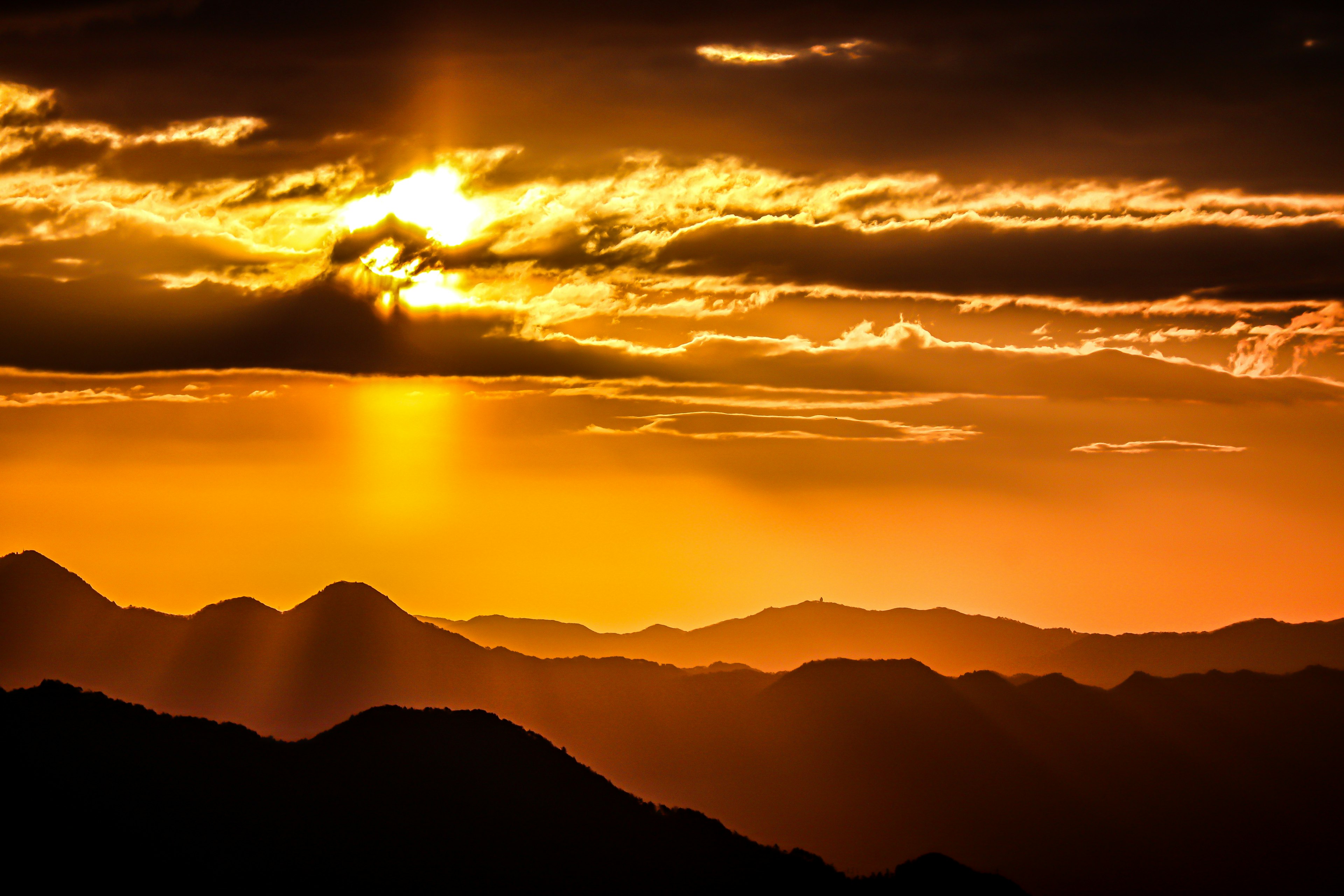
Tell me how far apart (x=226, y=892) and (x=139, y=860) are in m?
13.5

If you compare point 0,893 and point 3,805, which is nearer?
point 0,893

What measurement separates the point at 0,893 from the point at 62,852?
10.6 meters

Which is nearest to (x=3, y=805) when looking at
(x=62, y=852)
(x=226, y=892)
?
(x=62, y=852)

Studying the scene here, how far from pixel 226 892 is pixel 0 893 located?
30354 millimetres

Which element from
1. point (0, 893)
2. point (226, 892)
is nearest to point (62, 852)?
point (0, 893)

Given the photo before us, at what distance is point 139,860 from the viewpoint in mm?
199125

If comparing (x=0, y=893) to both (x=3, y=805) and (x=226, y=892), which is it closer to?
(x=3, y=805)

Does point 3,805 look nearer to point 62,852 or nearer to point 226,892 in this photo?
point 62,852

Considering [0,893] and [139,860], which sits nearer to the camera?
[0,893]

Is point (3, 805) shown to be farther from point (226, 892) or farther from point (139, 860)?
point (226, 892)

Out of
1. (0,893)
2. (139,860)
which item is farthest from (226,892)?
(0,893)

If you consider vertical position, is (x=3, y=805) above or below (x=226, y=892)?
above

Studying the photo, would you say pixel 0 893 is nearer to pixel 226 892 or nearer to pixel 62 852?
pixel 62 852

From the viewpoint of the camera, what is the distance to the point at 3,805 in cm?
19800
